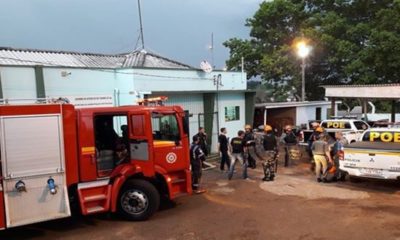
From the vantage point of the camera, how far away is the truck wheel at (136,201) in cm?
963

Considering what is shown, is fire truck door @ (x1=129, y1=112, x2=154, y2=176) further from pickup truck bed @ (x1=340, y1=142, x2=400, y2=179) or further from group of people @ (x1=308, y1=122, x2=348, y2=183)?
pickup truck bed @ (x1=340, y1=142, x2=400, y2=179)

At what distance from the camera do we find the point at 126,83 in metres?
17.7

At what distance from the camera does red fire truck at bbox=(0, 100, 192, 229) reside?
8406 millimetres

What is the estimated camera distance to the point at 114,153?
9922mm

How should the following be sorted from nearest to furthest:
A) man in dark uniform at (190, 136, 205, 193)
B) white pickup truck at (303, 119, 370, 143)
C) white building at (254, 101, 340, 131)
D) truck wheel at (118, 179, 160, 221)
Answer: truck wheel at (118, 179, 160, 221), man in dark uniform at (190, 136, 205, 193), white pickup truck at (303, 119, 370, 143), white building at (254, 101, 340, 131)

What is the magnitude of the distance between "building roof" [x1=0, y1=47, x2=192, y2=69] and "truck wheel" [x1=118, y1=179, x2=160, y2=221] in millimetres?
8570

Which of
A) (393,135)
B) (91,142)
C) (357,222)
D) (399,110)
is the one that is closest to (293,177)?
(393,135)

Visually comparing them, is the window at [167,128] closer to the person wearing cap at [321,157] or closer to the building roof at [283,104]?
the person wearing cap at [321,157]

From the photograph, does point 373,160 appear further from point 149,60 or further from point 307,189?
point 149,60

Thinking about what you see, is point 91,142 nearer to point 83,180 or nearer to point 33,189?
point 83,180

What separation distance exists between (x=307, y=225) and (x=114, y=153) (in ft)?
14.9

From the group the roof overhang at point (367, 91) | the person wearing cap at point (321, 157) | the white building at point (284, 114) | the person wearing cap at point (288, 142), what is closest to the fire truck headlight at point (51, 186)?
the person wearing cap at point (321, 157)

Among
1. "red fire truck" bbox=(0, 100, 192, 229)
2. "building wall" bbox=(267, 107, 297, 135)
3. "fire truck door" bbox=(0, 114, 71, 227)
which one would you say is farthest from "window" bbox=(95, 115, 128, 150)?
"building wall" bbox=(267, 107, 297, 135)

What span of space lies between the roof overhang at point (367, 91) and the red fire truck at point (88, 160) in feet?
40.8
